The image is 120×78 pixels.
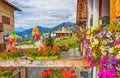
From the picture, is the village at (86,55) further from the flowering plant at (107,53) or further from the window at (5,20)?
the window at (5,20)

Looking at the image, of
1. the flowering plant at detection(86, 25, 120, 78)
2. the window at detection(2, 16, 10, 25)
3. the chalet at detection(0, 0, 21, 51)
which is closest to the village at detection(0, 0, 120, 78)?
the flowering plant at detection(86, 25, 120, 78)

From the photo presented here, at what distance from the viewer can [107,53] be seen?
129 inches

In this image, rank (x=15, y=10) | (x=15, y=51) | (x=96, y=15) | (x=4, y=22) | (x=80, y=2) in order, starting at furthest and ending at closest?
(x=15, y=10) < (x=4, y=22) < (x=80, y=2) < (x=96, y=15) < (x=15, y=51)

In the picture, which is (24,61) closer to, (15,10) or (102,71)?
(102,71)

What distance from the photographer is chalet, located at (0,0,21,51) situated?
27.2 m

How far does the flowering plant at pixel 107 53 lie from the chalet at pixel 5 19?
77.1 feet

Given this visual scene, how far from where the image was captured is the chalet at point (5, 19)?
2725 cm

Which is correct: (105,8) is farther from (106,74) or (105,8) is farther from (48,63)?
(106,74)

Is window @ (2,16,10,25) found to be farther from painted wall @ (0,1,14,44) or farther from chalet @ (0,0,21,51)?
painted wall @ (0,1,14,44)

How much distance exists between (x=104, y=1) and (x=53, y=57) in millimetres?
3255

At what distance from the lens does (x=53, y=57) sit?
7234mm

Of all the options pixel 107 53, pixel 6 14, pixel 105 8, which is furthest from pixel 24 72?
pixel 6 14

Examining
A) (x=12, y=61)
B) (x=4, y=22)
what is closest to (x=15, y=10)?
(x=4, y=22)

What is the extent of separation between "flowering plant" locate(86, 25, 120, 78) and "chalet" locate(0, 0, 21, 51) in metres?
23.5
